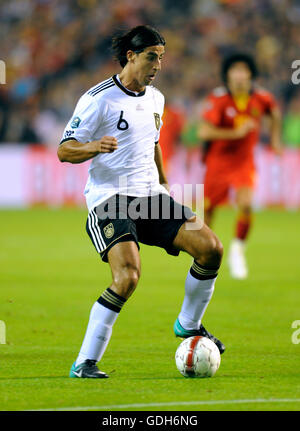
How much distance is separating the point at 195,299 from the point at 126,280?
1008mm

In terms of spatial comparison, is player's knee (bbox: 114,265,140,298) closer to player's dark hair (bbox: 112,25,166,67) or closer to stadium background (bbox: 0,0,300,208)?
player's dark hair (bbox: 112,25,166,67)

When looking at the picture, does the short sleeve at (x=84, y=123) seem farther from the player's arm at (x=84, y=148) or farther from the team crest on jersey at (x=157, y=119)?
the team crest on jersey at (x=157, y=119)

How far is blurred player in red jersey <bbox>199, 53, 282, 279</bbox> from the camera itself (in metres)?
11.3

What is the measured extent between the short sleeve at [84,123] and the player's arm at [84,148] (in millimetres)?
59

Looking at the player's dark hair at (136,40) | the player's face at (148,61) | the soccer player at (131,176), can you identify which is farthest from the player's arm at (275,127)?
the player's face at (148,61)

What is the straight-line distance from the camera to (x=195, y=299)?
6586 millimetres

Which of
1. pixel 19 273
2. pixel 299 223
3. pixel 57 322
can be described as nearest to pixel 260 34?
pixel 299 223

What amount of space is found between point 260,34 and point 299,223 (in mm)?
7848

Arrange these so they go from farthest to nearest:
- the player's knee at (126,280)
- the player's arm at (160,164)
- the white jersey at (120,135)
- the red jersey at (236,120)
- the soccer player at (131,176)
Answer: the red jersey at (236,120) < the player's arm at (160,164) < the white jersey at (120,135) < the soccer player at (131,176) < the player's knee at (126,280)

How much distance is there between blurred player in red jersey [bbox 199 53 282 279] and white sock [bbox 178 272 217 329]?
184 inches

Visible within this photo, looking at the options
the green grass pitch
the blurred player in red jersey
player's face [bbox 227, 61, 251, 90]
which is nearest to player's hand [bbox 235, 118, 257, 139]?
the blurred player in red jersey

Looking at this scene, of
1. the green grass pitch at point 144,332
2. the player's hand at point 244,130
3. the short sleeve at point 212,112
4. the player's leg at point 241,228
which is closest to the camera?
the green grass pitch at point 144,332

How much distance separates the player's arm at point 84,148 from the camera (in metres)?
5.63

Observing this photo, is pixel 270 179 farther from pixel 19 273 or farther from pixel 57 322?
pixel 57 322
